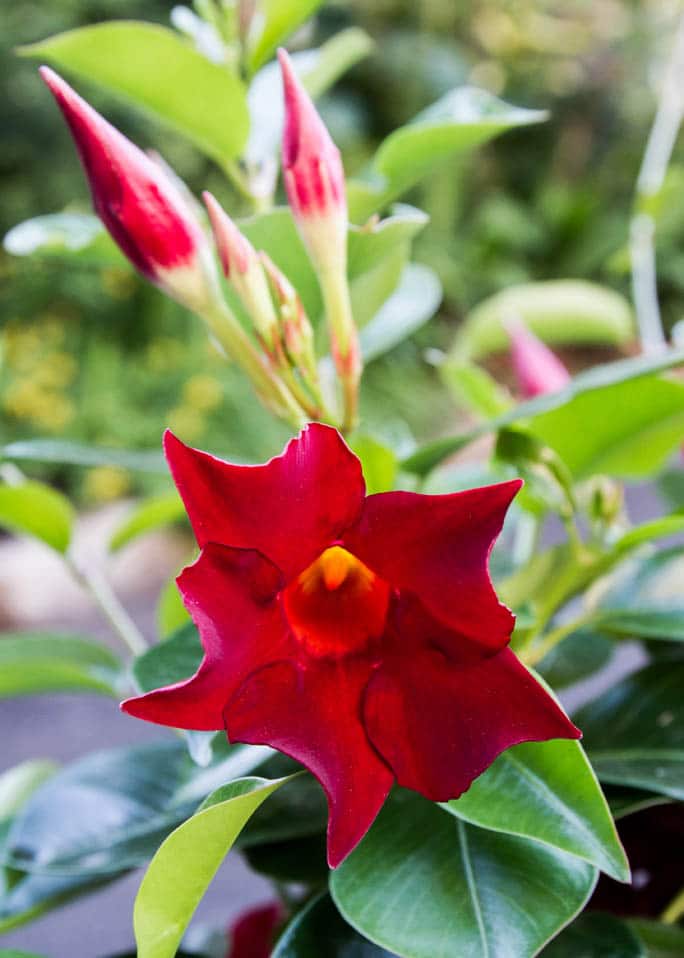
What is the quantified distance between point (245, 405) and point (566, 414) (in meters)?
3.00

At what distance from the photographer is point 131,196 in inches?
13.4

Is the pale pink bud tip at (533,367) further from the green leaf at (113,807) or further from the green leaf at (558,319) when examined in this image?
the green leaf at (558,319)

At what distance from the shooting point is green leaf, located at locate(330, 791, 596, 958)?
281 mm

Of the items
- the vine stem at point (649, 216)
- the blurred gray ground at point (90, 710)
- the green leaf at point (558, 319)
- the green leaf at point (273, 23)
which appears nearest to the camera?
the green leaf at point (273, 23)

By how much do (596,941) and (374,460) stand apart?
0.21m

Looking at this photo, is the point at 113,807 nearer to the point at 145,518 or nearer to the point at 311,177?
the point at 145,518

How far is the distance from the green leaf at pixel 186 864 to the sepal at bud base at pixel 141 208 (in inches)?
7.8

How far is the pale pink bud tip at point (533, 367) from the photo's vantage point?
48 cm

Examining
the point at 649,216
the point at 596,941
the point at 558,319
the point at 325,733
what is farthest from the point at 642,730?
the point at 558,319

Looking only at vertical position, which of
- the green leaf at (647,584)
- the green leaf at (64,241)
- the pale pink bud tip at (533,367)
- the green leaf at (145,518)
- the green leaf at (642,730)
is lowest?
the green leaf at (647,584)

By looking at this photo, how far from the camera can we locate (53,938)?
1421 mm

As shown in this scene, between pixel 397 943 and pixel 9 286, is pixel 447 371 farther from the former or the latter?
pixel 9 286

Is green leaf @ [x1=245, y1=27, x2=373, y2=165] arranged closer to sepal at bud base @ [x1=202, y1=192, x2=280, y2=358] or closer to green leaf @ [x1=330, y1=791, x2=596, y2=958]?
sepal at bud base @ [x1=202, y1=192, x2=280, y2=358]

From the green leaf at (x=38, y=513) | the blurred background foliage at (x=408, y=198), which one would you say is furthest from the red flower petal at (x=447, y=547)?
the blurred background foliage at (x=408, y=198)
